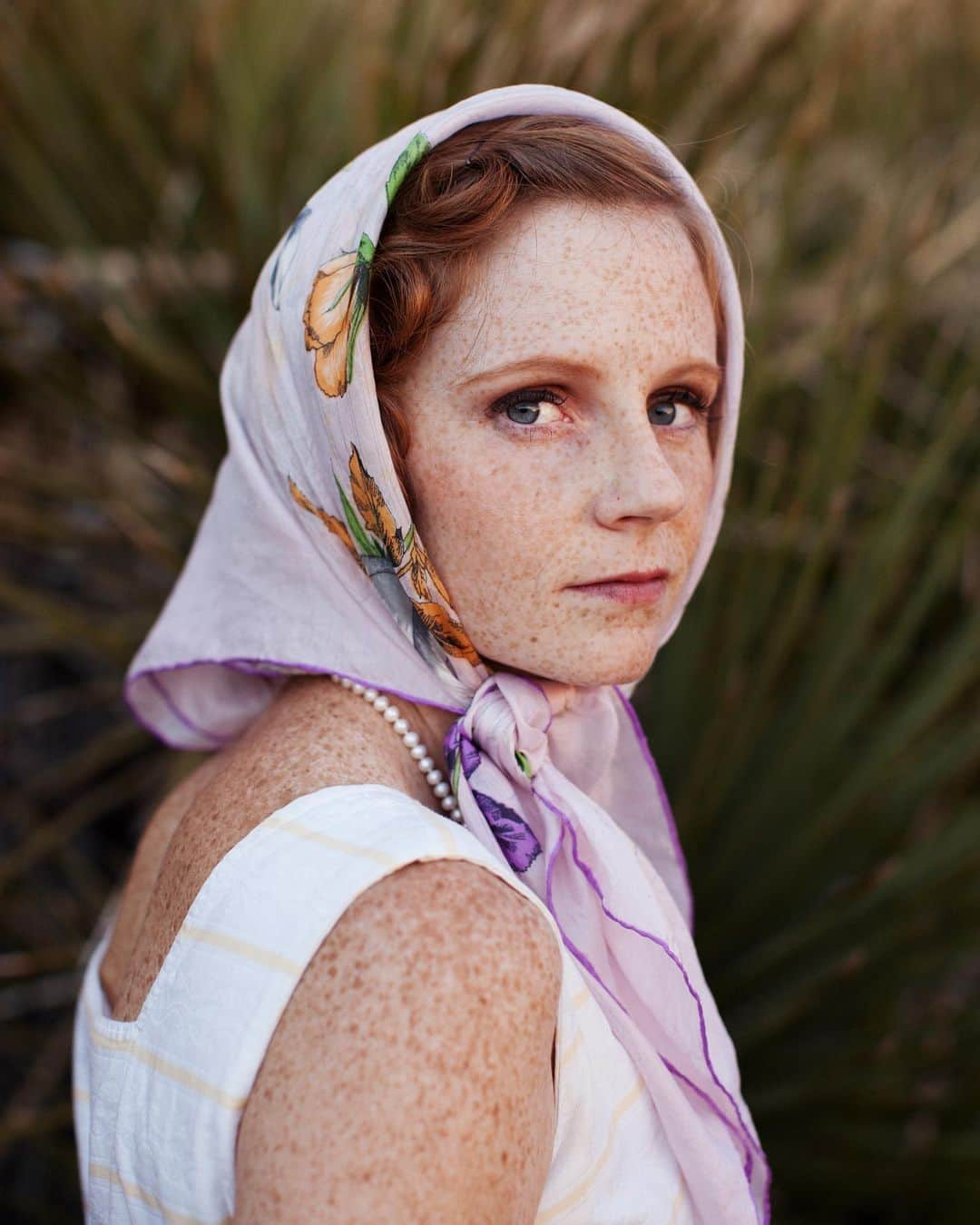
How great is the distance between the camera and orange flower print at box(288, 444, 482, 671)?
989 mm

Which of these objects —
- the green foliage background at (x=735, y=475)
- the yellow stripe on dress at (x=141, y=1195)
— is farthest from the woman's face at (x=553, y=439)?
the yellow stripe on dress at (x=141, y=1195)

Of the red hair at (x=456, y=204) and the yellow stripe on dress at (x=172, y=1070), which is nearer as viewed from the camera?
the yellow stripe on dress at (x=172, y=1070)

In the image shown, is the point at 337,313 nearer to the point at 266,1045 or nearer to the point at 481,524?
the point at 481,524

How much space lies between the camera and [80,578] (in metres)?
2.76

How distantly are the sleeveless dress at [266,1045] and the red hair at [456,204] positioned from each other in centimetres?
32

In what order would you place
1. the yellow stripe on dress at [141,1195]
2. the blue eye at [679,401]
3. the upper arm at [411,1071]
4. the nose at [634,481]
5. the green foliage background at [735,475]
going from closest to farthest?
the upper arm at [411,1071], the yellow stripe on dress at [141,1195], the nose at [634,481], the blue eye at [679,401], the green foliage background at [735,475]

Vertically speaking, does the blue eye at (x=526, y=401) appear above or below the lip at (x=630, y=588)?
above

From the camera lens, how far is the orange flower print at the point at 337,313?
96 cm

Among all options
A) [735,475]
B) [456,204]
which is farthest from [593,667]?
[735,475]

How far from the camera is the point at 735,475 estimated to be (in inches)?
79.5

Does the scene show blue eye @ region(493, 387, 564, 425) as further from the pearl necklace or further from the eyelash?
the pearl necklace

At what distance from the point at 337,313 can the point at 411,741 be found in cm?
37

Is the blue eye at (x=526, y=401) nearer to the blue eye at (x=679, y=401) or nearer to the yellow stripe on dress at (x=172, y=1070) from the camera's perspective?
the blue eye at (x=679, y=401)

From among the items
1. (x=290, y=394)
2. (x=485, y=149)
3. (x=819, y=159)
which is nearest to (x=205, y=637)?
(x=290, y=394)
